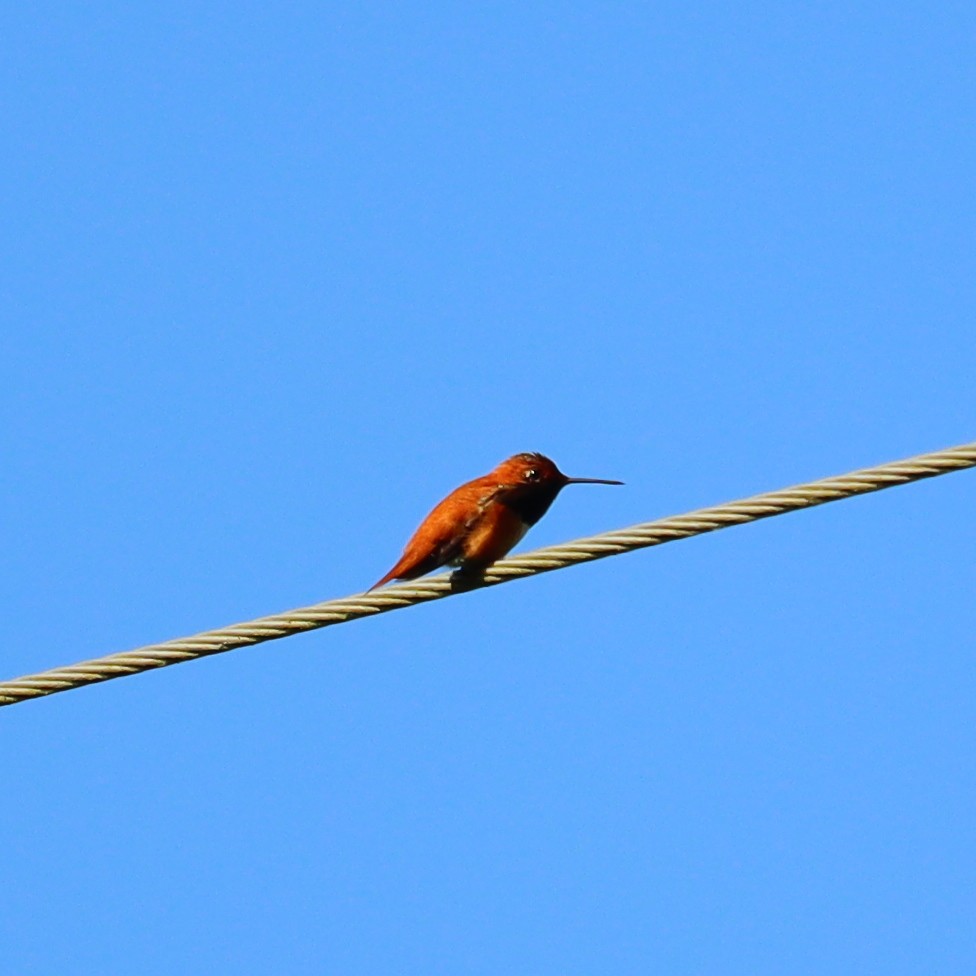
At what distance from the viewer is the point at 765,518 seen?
6.89 metres

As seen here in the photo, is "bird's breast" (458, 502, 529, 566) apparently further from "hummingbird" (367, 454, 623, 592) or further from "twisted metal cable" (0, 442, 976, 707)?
"twisted metal cable" (0, 442, 976, 707)

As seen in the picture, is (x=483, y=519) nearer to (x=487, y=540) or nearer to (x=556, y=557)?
(x=487, y=540)

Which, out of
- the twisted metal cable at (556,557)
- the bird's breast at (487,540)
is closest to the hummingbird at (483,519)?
the bird's breast at (487,540)

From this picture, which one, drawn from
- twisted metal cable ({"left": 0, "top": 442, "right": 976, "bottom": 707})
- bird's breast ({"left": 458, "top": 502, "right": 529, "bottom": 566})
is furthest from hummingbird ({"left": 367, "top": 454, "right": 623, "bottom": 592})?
twisted metal cable ({"left": 0, "top": 442, "right": 976, "bottom": 707})

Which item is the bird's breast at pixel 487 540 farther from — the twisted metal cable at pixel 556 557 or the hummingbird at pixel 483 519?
the twisted metal cable at pixel 556 557

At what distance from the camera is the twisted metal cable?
6676mm

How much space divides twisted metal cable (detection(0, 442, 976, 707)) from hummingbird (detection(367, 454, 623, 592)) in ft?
5.18

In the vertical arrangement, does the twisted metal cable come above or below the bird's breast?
below

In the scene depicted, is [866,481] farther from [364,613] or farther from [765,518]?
[364,613]

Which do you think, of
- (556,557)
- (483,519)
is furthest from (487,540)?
(556,557)

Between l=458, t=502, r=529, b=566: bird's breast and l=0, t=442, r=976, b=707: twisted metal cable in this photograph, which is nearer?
l=0, t=442, r=976, b=707: twisted metal cable

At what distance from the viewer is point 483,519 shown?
898 cm

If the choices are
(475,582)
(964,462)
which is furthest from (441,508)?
(964,462)

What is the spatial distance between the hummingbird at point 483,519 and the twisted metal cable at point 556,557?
1.58 metres
